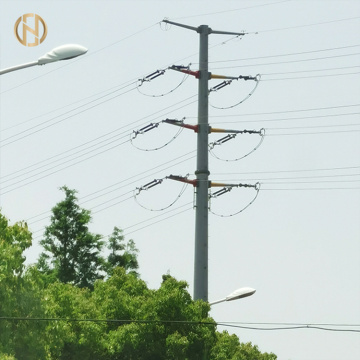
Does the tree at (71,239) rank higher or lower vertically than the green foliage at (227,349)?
higher

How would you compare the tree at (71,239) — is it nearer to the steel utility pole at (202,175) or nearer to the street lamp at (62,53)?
the steel utility pole at (202,175)

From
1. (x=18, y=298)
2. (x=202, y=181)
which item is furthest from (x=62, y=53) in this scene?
(x=202, y=181)

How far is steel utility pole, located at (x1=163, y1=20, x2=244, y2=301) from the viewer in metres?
50.7

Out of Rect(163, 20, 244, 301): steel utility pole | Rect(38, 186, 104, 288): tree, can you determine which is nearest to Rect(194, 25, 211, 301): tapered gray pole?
Rect(163, 20, 244, 301): steel utility pole

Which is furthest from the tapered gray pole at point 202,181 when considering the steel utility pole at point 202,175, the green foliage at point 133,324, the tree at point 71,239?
the tree at point 71,239

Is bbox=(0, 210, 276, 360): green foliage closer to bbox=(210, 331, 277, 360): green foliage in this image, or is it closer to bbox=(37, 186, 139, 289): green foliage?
bbox=(210, 331, 277, 360): green foliage

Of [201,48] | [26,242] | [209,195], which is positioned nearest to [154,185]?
[209,195]

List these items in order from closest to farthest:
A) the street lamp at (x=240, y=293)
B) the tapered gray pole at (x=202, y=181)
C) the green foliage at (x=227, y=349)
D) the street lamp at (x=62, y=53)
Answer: the street lamp at (x=62, y=53)
the street lamp at (x=240, y=293)
the green foliage at (x=227, y=349)
the tapered gray pole at (x=202, y=181)

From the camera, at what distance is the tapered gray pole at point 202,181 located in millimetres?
50656

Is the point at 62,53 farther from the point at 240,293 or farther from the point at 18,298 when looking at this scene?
the point at 240,293

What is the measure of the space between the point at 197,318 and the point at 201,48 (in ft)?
50.9

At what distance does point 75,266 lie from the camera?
81500 millimetres

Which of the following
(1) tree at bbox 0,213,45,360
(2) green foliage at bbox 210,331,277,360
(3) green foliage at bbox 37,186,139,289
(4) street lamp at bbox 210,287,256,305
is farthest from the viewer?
(3) green foliage at bbox 37,186,139,289

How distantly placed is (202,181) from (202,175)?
300 mm
